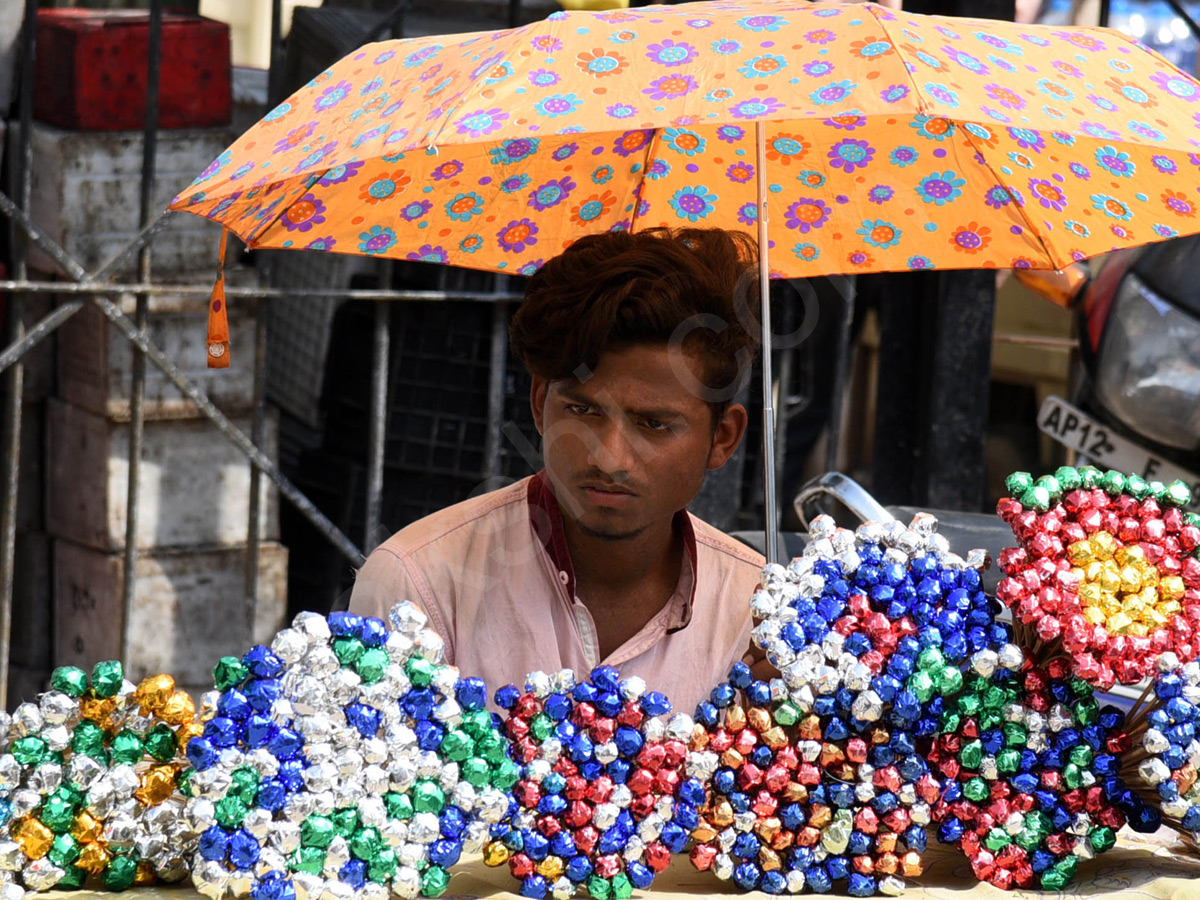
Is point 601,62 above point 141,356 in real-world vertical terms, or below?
above

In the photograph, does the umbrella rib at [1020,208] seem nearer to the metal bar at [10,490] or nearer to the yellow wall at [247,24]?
the metal bar at [10,490]

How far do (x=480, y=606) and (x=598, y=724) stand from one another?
0.49 metres

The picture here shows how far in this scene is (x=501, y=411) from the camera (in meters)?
3.86

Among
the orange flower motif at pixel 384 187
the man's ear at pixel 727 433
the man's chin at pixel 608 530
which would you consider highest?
the orange flower motif at pixel 384 187

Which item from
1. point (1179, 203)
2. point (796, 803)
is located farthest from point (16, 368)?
point (1179, 203)

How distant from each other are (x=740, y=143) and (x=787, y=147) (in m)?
0.09

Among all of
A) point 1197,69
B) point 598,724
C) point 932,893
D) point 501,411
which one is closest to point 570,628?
point 598,724

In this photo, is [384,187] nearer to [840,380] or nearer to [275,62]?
[275,62]

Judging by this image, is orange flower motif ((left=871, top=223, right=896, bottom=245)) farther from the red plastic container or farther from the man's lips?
the red plastic container

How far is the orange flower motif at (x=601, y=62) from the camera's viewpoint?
5.56ft

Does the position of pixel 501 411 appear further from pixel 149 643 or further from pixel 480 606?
pixel 480 606

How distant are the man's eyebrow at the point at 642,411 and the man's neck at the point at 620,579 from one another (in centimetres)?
19

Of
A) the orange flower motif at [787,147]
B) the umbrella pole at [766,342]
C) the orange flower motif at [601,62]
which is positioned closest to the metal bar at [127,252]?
the orange flower motif at [787,147]

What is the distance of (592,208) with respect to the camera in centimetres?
245
